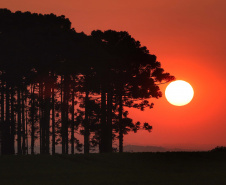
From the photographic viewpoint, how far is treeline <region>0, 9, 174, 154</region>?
186 ft

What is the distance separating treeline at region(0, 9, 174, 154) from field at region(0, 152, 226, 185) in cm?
1778

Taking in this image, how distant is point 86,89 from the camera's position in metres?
59.9

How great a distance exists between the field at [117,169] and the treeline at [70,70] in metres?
17.8

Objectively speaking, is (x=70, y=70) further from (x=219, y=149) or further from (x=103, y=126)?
(x=219, y=149)

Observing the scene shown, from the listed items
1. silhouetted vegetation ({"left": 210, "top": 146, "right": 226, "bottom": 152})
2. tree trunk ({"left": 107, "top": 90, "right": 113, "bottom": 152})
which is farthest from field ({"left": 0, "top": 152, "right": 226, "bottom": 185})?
tree trunk ({"left": 107, "top": 90, "right": 113, "bottom": 152})

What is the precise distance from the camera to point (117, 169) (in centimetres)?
3512

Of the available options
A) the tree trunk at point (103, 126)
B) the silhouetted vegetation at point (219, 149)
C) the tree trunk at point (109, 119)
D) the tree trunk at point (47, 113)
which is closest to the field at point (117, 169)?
the silhouetted vegetation at point (219, 149)

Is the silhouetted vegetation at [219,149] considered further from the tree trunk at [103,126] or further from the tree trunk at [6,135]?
the tree trunk at [6,135]

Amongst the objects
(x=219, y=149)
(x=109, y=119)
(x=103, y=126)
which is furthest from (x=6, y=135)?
(x=219, y=149)

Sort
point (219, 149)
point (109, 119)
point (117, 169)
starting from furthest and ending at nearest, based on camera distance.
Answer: point (109, 119), point (219, 149), point (117, 169)

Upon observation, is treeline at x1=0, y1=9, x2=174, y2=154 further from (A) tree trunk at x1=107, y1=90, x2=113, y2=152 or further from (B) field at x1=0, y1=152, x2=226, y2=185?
(B) field at x1=0, y1=152, x2=226, y2=185

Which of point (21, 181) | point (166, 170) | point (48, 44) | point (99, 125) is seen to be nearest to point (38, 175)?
point (21, 181)

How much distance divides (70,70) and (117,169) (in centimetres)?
2356

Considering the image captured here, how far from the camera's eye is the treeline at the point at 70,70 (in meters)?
56.7
